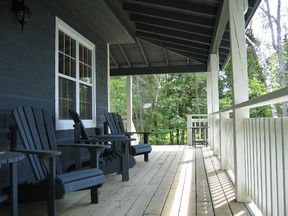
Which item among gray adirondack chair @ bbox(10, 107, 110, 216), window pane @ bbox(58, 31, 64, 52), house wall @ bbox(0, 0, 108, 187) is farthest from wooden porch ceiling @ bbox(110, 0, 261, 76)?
gray adirondack chair @ bbox(10, 107, 110, 216)

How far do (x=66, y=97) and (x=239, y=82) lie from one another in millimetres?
2660

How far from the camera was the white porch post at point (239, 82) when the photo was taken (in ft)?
10.0

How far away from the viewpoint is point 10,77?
315 cm

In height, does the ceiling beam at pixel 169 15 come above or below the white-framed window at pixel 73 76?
above

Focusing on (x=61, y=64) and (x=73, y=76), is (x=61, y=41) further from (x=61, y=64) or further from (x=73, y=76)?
(x=73, y=76)

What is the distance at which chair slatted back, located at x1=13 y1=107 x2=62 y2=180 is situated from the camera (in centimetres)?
280

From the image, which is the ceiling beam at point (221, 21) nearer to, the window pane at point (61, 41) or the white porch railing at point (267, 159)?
the white porch railing at point (267, 159)

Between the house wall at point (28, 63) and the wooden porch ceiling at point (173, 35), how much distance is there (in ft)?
5.82

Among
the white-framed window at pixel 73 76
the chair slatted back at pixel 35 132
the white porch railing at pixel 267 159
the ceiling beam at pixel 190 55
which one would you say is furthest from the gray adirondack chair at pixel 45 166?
the ceiling beam at pixel 190 55

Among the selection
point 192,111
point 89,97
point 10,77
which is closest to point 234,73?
point 10,77

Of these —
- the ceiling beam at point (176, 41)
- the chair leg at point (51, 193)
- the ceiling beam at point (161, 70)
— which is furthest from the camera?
the ceiling beam at point (161, 70)

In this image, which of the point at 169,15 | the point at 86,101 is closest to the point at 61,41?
the point at 86,101

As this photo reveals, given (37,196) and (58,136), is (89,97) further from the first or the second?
(37,196)

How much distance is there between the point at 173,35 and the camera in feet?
21.7
